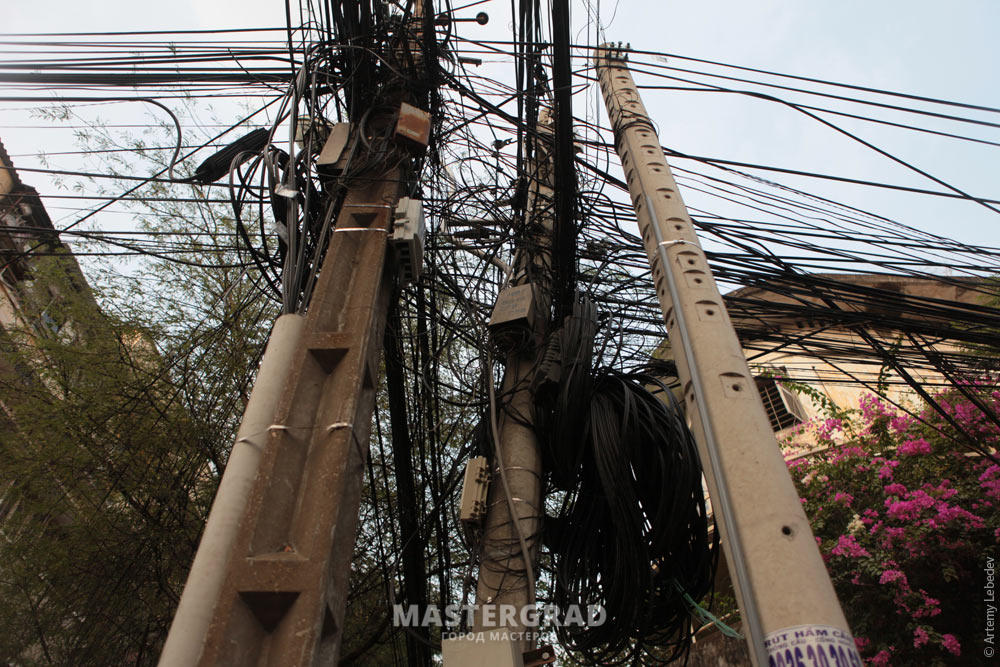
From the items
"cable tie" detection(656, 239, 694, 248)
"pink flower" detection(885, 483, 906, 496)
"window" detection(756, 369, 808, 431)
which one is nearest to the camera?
"cable tie" detection(656, 239, 694, 248)

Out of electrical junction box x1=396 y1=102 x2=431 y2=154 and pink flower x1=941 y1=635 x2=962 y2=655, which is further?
pink flower x1=941 y1=635 x2=962 y2=655

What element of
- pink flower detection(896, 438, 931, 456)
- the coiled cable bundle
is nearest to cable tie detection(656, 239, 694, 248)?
the coiled cable bundle

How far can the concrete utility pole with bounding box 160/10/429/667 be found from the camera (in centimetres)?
151

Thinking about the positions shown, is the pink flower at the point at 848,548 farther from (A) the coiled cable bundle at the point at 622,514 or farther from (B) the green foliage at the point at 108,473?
(B) the green foliage at the point at 108,473

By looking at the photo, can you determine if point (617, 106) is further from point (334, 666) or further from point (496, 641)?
point (334, 666)

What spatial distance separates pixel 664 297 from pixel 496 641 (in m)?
1.44

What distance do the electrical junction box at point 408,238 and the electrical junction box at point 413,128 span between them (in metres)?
0.54

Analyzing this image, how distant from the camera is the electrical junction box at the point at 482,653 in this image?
2109 millimetres

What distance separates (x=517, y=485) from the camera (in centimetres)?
269

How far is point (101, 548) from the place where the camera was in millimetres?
4047

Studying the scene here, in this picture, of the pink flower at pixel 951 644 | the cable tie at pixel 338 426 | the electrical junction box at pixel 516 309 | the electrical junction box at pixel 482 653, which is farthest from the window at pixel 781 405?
the cable tie at pixel 338 426

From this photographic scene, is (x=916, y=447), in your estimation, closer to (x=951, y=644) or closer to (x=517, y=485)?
Result: (x=951, y=644)

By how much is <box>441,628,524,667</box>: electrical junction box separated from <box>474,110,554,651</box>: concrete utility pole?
0.11 meters

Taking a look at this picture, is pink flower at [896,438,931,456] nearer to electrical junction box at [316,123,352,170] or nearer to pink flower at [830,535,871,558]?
pink flower at [830,535,871,558]
